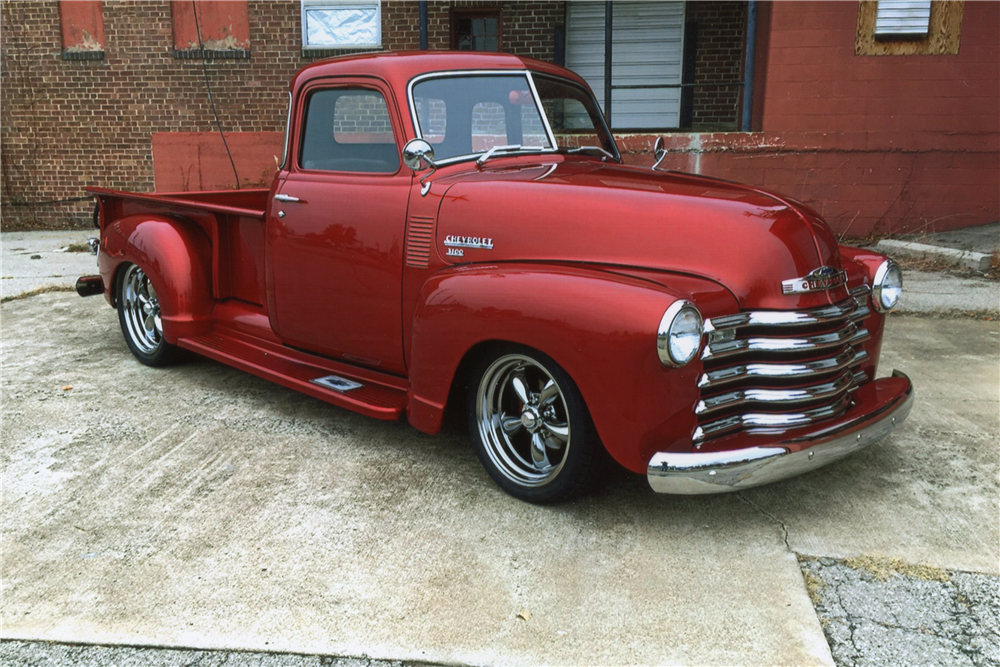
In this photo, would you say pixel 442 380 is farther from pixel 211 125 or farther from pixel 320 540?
pixel 211 125

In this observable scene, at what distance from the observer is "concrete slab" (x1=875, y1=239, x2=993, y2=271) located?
7.93 metres

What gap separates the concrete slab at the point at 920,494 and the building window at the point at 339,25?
29.1 feet

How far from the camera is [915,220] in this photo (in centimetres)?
955

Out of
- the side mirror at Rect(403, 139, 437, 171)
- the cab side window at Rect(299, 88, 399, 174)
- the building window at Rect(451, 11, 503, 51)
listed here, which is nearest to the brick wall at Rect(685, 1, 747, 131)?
the building window at Rect(451, 11, 503, 51)

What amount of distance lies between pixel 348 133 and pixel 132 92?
358 inches

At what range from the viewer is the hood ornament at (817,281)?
9.79ft

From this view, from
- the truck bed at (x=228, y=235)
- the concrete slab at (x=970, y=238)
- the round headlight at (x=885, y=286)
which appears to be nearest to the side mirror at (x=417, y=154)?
the truck bed at (x=228, y=235)

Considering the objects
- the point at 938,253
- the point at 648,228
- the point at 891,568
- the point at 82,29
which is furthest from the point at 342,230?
the point at 82,29

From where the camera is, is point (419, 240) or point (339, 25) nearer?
point (419, 240)

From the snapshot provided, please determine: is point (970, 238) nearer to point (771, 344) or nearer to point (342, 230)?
point (771, 344)

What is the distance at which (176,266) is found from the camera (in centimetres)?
481

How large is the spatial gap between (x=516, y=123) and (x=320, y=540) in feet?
6.83

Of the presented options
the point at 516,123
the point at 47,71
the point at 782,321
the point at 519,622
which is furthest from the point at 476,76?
the point at 47,71

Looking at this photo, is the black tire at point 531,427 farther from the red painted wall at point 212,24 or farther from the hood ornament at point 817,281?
the red painted wall at point 212,24
